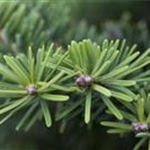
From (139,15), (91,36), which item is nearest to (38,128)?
(91,36)

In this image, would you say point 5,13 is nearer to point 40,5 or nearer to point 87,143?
point 40,5

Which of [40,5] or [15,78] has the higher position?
[40,5]

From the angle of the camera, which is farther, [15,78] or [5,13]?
[5,13]

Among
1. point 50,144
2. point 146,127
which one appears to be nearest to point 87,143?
point 50,144

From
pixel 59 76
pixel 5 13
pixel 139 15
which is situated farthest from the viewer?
pixel 139 15

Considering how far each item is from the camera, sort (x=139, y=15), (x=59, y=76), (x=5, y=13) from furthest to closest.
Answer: (x=139, y=15) → (x=5, y=13) → (x=59, y=76)

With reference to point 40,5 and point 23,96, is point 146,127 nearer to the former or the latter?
point 23,96
